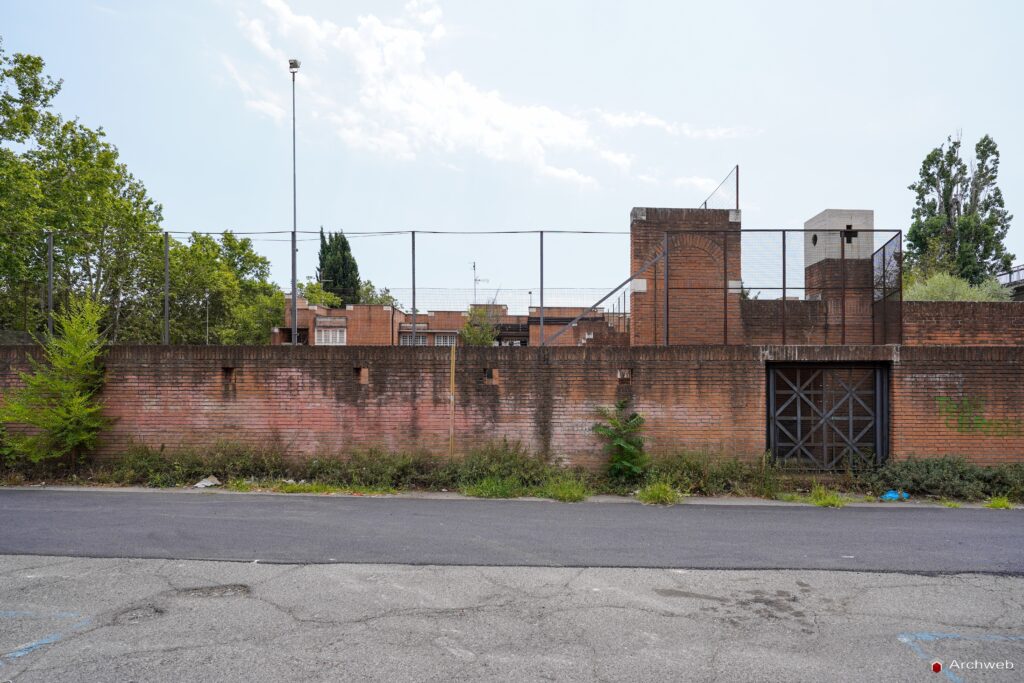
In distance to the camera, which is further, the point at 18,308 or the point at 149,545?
the point at 18,308

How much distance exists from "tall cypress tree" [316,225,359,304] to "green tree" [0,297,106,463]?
4797 cm

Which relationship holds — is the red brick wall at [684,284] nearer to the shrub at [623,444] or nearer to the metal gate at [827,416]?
the metal gate at [827,416]

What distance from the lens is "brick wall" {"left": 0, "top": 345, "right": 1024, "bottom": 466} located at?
38.1 ft

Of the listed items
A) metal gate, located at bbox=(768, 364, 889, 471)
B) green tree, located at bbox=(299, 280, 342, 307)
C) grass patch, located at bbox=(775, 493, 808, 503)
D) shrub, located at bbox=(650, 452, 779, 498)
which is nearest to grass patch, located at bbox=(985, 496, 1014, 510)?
metal gate, located at bbox=(768, 364, 889, 471)

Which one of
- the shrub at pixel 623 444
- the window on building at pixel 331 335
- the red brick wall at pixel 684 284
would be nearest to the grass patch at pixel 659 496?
the shrub at pixel 623 444

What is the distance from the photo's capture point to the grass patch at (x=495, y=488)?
35.5 feet

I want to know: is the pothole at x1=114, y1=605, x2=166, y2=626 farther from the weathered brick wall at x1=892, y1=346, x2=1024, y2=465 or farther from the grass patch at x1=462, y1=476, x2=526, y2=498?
the weathered brick wall at x1=892, y1=346, x2=1024, y2=465

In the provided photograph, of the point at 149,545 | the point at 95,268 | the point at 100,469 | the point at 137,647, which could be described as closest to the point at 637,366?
the point at 149,545

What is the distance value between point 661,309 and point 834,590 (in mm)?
10556

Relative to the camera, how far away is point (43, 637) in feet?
16.0

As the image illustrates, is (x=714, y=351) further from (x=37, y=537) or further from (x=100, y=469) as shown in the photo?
(x=100, y=469)

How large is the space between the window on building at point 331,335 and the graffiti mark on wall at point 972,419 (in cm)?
3206

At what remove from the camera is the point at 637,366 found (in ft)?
39.1

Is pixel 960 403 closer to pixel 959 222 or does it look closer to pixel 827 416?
pixel 827 416
